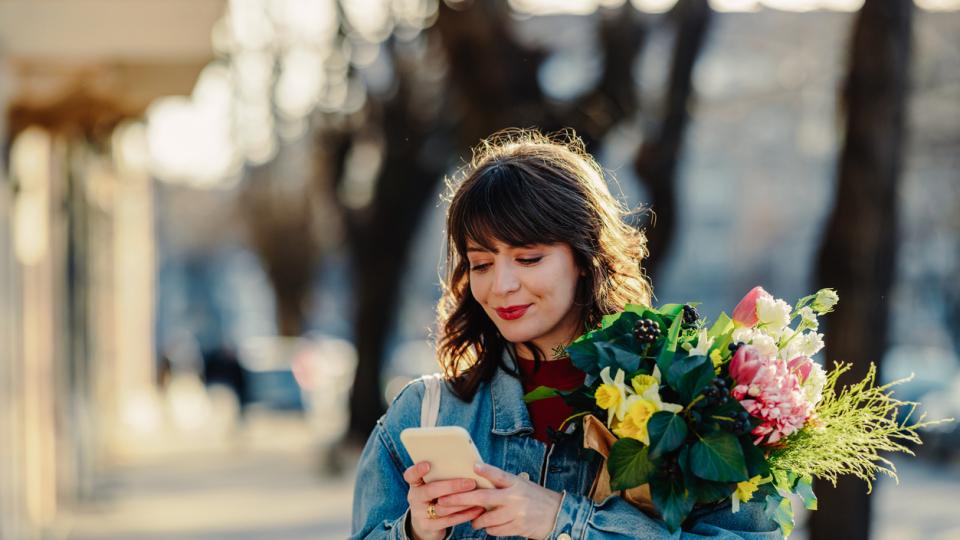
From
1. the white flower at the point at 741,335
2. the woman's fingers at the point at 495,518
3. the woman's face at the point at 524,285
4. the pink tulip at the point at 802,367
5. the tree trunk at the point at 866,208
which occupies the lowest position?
the woman's fingers at the point at 495,518

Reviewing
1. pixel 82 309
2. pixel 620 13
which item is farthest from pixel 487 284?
pixel 82 309

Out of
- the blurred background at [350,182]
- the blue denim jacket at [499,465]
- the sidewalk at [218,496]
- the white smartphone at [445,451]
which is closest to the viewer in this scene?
the white smartphone at [445,451]

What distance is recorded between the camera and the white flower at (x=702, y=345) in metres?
2.87

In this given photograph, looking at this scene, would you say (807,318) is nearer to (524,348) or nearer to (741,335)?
(741,335)

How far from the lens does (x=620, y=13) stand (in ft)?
37.5

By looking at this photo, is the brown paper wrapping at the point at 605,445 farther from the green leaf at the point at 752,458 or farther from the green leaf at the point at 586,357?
the green leaf at the point at 752,458

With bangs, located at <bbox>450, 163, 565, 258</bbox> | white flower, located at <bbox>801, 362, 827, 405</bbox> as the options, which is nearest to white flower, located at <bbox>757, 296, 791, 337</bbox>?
white flower, located at <bbox>801, 362, 827, 405</bbox>

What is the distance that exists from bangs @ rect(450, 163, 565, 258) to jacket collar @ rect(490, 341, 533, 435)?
0.33 meters

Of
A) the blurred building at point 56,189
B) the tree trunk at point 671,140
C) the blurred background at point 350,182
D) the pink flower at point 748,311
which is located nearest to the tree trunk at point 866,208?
the blurred background at point 350,182

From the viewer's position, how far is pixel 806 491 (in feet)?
10.0

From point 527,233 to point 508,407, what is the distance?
41 cm

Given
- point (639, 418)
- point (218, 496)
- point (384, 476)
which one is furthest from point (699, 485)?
point (218, 496)

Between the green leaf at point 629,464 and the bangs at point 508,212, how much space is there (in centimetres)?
49

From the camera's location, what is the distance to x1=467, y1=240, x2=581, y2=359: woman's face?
3031 millimetres
